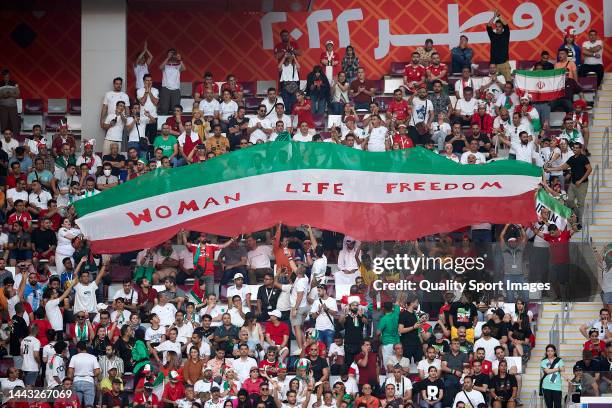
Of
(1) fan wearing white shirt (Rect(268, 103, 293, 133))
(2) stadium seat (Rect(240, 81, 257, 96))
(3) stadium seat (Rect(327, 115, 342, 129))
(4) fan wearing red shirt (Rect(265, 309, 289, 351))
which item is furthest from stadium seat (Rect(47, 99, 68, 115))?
(4) fan wearing red shirt (Rect(265, 309, 289, 351))

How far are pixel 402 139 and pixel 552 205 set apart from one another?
345cm

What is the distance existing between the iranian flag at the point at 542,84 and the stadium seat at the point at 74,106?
10.0m

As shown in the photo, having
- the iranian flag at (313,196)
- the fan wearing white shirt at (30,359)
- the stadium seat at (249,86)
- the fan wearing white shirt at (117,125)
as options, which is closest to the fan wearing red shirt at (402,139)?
the iranian flag at (313,196)

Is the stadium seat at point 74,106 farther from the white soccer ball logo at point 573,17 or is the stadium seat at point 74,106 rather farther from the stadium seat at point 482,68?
the white soccer ball logo at point 573,17

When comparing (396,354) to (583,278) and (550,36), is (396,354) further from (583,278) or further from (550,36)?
(550,36)

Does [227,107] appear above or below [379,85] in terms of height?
below

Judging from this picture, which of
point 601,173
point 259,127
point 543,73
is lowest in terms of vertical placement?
point 601,173

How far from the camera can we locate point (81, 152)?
34.2 metres

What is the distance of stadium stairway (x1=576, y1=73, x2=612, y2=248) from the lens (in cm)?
3262

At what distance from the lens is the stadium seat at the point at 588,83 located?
35438 millimetres

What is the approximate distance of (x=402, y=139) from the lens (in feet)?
107

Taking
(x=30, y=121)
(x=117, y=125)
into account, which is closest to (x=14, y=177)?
(x=117, y=125)

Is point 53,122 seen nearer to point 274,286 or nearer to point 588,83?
point 274,286

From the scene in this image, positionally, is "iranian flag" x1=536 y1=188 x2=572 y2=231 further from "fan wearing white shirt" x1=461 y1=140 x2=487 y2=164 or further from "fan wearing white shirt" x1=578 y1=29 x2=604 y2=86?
"fan wearing white shirt" x1=578 y1=29 x2=604 y2=86
